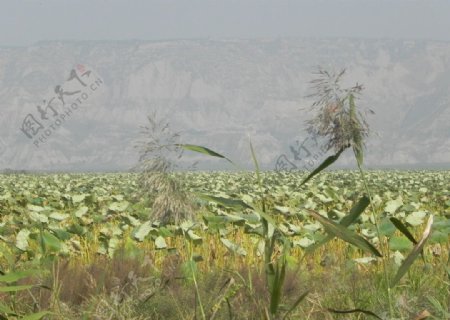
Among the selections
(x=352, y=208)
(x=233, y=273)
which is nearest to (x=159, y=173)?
(x=233, y=273)

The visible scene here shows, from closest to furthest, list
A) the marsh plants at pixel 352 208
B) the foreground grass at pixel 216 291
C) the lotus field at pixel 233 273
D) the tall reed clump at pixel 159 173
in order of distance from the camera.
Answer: the marsh plants at pixel 352 208, the lotus field at pixel 233 273, the foreground grass at pixel 216 291, the tall reed clump at pixel 159 173

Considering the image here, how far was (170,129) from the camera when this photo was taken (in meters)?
5.94

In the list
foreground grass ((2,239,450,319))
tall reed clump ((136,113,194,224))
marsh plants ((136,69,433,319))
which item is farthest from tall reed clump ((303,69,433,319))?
tall reed clump ((136,113,194,224))

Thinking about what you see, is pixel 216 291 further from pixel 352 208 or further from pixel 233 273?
pixel 352 208

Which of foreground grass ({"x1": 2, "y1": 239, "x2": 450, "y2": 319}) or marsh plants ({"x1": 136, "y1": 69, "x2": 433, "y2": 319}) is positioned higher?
marsh plants ({"x1": 136, "y1": 69, "x2": 433, "y2": 319})

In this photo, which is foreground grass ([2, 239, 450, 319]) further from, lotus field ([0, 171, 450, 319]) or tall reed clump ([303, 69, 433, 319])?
tall reed clump ([303, 69, 433, 319])

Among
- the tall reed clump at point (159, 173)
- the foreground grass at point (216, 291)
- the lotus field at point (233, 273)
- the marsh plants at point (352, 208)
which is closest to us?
the marsh plants at point (352, 208)

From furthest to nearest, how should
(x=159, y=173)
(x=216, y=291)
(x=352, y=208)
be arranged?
(x=159, y=173), (x=216, y=291), (x=352, y=208)

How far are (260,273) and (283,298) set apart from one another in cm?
42

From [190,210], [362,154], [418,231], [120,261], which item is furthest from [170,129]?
[362,154]

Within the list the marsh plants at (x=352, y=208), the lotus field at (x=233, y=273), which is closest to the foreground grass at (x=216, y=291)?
the lotus field at (x=233, y=273)

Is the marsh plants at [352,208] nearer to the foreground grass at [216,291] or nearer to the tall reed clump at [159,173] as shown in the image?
the foreground grass at [216,291]

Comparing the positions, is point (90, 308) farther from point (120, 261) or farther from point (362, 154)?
point (362, 154)

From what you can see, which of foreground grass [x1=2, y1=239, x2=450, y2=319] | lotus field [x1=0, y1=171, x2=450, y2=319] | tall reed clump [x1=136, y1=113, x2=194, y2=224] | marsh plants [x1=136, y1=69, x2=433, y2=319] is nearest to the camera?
marsh plants [x1=136, y1=69, x2=433, y2=319]
